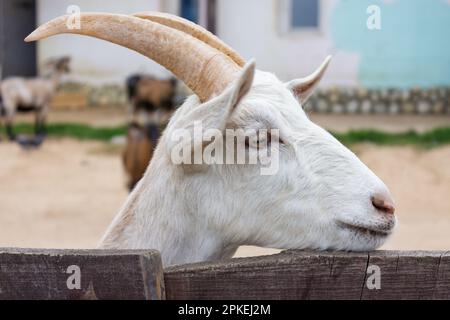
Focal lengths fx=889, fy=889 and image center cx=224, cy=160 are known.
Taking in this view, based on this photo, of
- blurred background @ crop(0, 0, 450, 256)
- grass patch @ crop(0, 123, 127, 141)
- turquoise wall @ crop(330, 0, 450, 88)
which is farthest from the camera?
turquoise wall @ crop(330, 0, 450, 88)

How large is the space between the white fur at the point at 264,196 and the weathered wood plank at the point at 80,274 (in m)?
0.69

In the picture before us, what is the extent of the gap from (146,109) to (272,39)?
693cm

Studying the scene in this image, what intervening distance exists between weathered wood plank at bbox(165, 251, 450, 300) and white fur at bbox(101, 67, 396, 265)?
17.1 inches

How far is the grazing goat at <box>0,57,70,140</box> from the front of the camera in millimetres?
19000

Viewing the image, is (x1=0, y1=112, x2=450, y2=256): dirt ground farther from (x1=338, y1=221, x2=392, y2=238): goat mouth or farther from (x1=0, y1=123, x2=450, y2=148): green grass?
(x1=338, y1=221, x2=392, y2=238): goat mouth

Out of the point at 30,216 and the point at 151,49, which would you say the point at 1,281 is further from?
the point at 30,216

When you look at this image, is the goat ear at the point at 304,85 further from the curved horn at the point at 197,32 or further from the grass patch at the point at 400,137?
the grass patch at the point at 400,137

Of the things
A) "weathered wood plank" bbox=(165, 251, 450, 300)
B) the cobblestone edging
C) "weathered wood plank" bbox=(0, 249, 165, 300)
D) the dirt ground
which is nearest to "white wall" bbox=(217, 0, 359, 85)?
the cobblestone edging

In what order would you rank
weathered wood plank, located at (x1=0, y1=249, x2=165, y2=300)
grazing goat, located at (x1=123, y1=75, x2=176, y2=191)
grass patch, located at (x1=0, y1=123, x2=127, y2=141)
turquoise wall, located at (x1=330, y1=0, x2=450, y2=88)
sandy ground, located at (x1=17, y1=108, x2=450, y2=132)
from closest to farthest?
1. weathered wood plank, located at (x1=0, y1=249, x2=165, y2=300)
2. grazing goat, located at (x1=123, y1=75, x2=176, y2=191)
3. sandy ground, located at (x1=17, y1=108, x2=450, y2=132)
4. grass patch, located at (x1=0, y1=123, x2=127, y2=141)
5. turquoise wall, located at (x1=330, y1=0, x2=450, y2=88)

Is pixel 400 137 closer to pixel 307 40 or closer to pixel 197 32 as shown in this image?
pixel 307 40

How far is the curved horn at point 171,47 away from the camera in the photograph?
2791 millimetres

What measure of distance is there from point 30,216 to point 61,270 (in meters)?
10.8

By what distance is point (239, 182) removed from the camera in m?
2.77

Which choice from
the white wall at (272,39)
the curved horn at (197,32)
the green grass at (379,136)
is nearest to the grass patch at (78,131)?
the green grass at (379,136)
